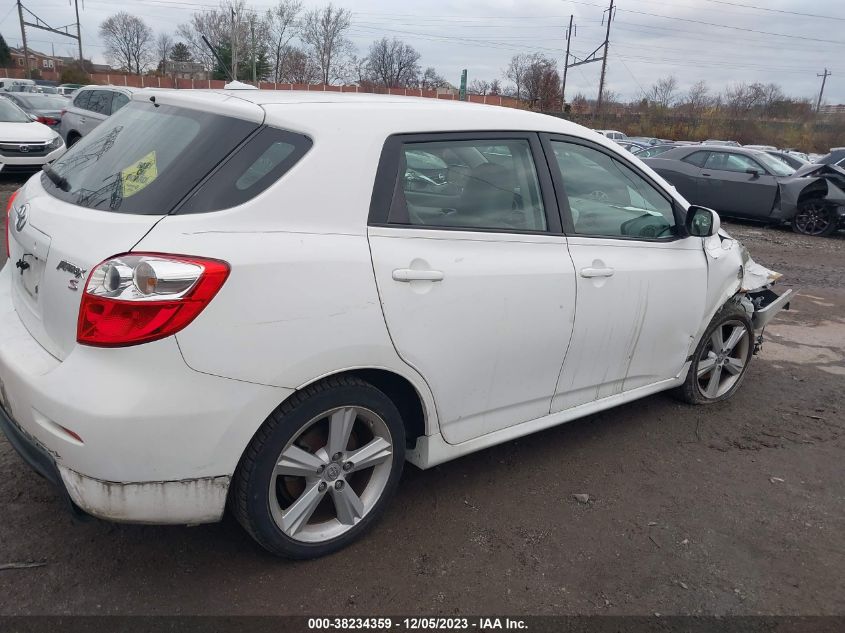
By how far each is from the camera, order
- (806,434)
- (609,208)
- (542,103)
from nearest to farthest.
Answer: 1. (609,208)
2. (806,434)
3. (542,103)

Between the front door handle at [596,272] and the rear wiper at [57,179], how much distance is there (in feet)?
7.22

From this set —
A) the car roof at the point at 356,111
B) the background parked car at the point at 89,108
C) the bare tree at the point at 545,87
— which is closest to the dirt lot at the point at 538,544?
the car roof at the point at 356,111

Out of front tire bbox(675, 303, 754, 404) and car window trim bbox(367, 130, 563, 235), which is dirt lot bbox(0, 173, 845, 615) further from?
car window trim bbox(367, 130, 563, 235)

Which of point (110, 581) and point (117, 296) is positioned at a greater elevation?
point (117, 296)

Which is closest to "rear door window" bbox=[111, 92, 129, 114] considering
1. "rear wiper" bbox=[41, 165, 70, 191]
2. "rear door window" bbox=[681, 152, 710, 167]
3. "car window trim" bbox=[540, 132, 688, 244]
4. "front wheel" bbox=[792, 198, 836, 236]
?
"rear door window" bbox=[681, 152, 710, 167]

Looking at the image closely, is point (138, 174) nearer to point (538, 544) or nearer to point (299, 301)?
point (299, 301)

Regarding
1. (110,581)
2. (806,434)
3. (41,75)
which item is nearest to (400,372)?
(110,581)

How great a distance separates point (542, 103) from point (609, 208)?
52713mm

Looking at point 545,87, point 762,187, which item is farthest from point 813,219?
point 545,87

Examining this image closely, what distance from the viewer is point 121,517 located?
2.16 metres

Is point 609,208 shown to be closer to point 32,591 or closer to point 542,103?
point 32,591

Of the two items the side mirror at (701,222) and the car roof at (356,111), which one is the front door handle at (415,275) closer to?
the car roof at (356,111)

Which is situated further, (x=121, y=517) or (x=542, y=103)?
(x=542, y=103)

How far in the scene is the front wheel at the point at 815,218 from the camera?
1210 centimetres
